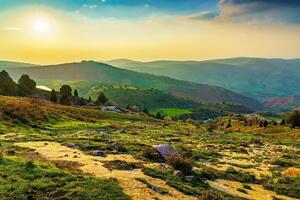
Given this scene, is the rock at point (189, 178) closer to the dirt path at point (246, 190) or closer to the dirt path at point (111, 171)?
the dirt path at point (246, 190)

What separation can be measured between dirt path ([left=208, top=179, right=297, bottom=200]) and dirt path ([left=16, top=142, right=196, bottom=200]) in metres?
5.69

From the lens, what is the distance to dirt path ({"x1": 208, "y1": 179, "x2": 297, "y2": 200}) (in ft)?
93.1

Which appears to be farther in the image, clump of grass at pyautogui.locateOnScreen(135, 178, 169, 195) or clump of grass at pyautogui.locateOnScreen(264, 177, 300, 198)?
clump of grass at pyautogui.locateOnScreen(264, 177, 300, 198)

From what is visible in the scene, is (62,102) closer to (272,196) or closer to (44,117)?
(44,117)

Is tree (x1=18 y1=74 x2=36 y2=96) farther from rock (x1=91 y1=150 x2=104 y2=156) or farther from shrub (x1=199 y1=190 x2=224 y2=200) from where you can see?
shrub (x1=199 y1=190 x2=224 y2=200)

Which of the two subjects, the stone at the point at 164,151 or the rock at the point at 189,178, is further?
the stone at the point at 164,151

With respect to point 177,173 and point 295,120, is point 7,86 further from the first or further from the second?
point 177,173

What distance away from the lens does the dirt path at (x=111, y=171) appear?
76.9ft

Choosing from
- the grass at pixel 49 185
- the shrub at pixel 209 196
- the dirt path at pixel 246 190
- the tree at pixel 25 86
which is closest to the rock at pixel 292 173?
the dirt path at pixel 246 190

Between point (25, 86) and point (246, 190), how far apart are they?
409ft

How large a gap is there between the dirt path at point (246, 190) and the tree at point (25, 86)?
379 ft

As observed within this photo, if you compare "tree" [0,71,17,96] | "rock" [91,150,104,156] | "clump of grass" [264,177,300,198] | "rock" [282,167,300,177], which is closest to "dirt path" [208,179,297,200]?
"clump of grass" [264,177,300,198]

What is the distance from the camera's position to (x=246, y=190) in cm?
3014

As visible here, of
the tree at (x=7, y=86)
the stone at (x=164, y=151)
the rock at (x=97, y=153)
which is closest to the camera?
the rock at (x=97, y=153)
